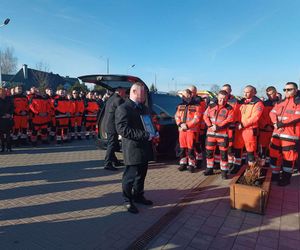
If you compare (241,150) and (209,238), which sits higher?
(241,150)

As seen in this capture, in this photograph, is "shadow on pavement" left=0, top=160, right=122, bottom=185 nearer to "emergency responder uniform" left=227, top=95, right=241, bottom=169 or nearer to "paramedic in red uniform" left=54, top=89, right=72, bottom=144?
"emergency responder uniform" left=227, top=95, right=241, bottom=169

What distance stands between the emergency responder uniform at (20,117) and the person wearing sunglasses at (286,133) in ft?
27.1

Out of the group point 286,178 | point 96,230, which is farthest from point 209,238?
point 286,178

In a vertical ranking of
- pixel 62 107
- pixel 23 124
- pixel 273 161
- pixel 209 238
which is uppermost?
pixel 62 107

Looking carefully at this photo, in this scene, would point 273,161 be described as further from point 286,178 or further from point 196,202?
point 196,202

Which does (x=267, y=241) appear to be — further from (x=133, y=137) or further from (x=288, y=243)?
(x=133, y=137)

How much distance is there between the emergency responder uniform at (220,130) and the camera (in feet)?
19.7

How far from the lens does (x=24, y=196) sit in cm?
492

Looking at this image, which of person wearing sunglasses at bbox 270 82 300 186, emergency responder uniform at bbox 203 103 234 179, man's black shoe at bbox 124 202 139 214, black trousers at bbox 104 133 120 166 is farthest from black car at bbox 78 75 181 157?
man's black shoe at bbox 124 202 139 214

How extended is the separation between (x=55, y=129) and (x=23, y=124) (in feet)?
4.26

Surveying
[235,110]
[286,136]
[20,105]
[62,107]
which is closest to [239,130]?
[235,110]

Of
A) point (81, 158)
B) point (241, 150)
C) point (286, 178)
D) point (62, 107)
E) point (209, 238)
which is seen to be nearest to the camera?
point (209, 238)

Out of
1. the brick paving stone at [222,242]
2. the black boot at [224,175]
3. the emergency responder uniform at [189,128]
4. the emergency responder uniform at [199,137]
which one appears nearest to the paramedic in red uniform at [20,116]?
the emergency responder uniform at [189,128]

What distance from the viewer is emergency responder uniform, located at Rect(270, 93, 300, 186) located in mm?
5527
